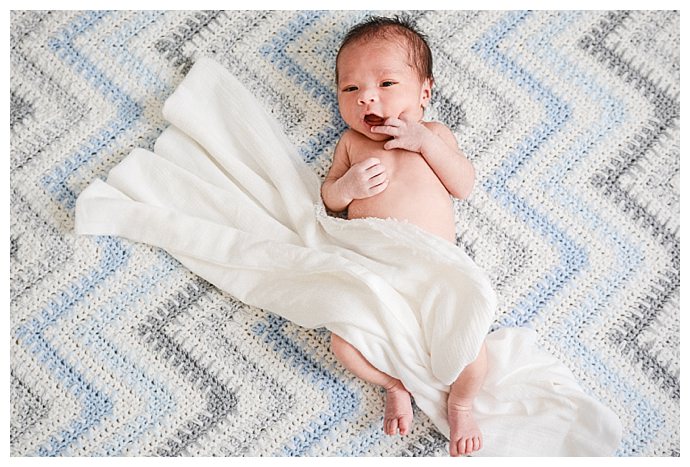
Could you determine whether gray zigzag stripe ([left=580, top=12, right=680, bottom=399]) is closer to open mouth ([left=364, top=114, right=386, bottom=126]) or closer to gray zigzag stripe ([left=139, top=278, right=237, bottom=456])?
open mouth ([left=364, top=114, right=386, bottom=126])

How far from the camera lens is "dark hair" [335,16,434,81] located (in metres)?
1.37

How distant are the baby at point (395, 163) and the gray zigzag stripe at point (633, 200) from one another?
335 mm

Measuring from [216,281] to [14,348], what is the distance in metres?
0.45

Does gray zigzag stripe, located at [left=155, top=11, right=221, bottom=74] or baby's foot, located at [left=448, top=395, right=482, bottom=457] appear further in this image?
gray zigzag stripe, located at [left=155, top=11, right=221, bottom=74]

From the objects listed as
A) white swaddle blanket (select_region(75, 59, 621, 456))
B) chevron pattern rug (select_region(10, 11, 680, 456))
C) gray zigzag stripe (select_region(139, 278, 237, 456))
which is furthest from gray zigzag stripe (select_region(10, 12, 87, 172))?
gray zigzag stripe (select_region(139, 278, 237, 456))

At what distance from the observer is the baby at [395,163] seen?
129 cm

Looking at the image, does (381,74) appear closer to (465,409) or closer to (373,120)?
(373,120)

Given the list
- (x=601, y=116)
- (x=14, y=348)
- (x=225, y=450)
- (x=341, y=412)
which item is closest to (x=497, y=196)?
(x=601, y=116)

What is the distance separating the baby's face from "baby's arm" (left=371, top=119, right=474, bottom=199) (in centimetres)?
3

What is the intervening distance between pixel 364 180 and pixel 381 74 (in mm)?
220

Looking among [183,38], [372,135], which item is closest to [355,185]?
[372,135]

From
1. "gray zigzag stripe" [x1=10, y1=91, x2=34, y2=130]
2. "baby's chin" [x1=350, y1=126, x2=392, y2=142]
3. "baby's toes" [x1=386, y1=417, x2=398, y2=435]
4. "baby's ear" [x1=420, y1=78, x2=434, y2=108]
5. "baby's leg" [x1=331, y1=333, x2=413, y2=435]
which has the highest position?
"baby's ear" [x1=420, y1=78, x2=434, y2=108]

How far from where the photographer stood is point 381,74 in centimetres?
133

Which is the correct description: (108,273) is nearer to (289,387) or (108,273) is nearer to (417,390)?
(289,387)
